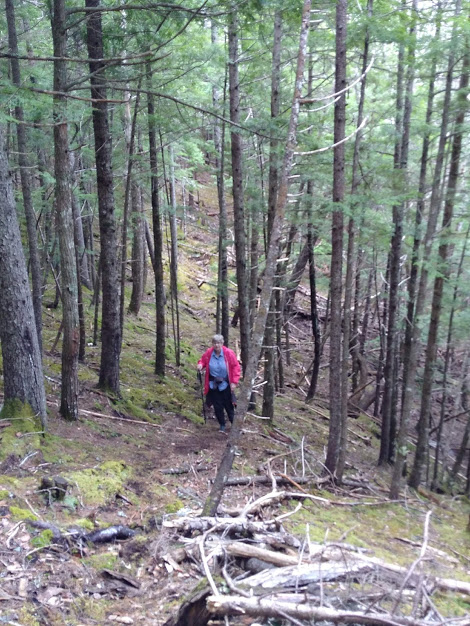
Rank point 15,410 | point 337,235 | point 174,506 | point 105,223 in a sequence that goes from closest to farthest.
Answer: point 174,506 → point 15,410 → point 337,235 → point 105,223

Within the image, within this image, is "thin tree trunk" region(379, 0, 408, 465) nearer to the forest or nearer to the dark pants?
the forest

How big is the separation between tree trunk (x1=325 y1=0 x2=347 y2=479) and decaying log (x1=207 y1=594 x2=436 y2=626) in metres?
5.85

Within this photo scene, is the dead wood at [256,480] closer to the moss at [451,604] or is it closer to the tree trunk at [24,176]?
the moss at [451,604]

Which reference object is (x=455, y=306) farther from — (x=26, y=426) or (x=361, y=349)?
(x=26, y=426)

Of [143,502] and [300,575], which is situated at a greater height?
[300,575]

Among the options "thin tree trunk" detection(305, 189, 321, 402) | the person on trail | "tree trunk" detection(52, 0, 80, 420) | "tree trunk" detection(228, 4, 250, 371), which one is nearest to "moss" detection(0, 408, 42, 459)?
"tree trunk" detection(52, 0, 80, 420)

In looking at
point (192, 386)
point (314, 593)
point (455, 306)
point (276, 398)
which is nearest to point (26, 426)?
point (314, 593)

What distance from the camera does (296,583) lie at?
4.03m

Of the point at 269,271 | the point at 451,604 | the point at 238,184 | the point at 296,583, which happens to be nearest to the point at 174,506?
the point at 296,583

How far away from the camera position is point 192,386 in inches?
570

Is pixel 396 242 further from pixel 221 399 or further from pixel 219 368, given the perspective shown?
pixel 221 399

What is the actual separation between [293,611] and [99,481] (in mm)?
3706

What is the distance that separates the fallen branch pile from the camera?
363cm

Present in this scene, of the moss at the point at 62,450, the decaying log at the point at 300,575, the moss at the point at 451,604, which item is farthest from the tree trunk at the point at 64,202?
the moss at the point at 451,604
